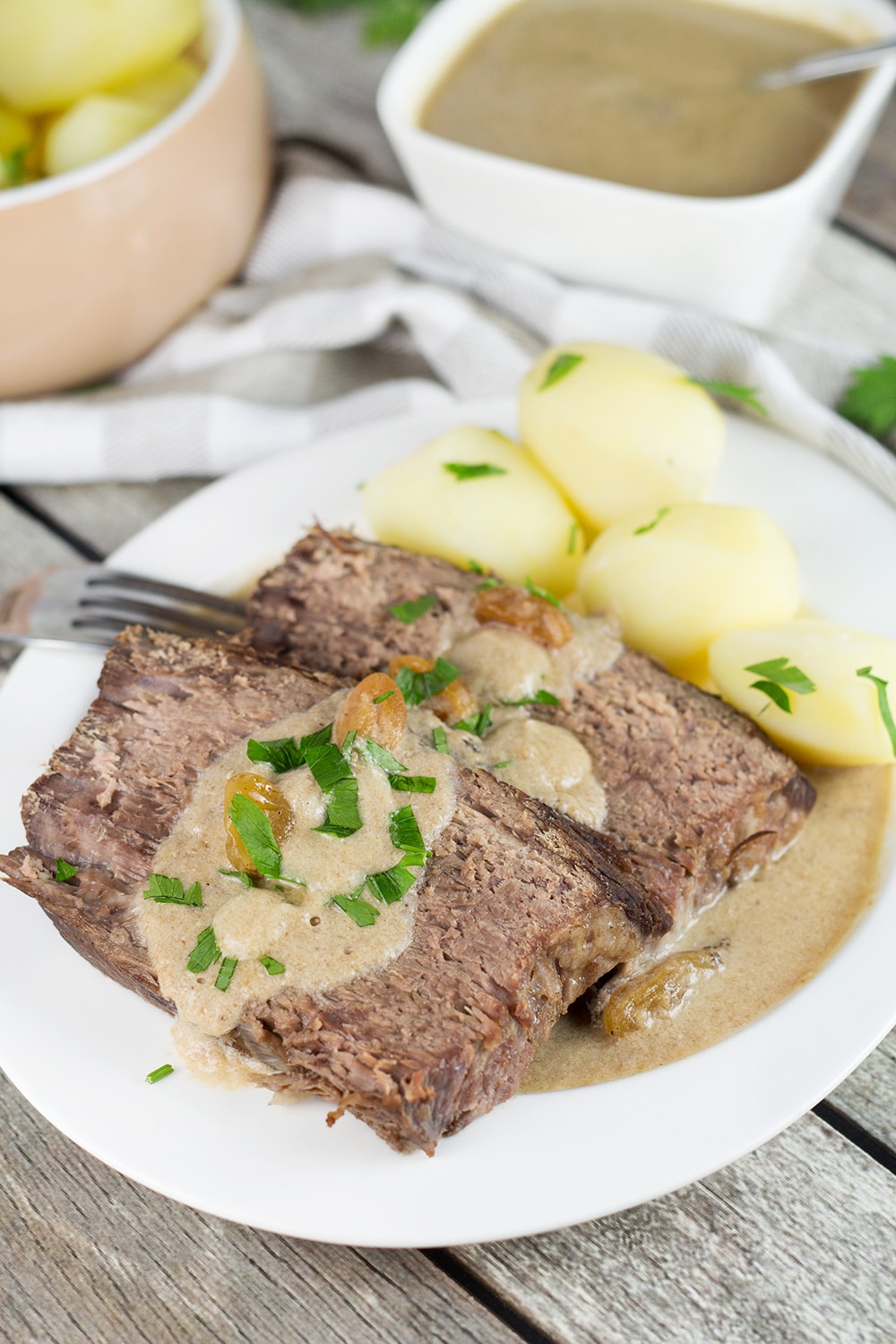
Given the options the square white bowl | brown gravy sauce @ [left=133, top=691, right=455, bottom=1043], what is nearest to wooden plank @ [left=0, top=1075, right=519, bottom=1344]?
brown gravy sauce @ [left=133, top=691, right=455, bottom=1043]

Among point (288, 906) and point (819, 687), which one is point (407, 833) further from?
point (819, 687)

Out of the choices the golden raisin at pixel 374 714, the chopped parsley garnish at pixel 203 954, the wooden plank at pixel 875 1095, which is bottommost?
the wooden plank at pixel 875 1095

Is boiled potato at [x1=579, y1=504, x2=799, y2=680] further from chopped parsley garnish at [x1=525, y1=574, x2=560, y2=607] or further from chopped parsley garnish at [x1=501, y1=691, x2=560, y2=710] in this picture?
chopped parsley garnish at [x1=501, y1=691, x2=560, y2=710]

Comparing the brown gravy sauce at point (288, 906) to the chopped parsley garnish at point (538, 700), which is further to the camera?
the chopped parsley garnish at point (538, 700)

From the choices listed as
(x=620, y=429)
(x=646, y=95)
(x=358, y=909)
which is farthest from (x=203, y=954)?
(x=646, y=95)

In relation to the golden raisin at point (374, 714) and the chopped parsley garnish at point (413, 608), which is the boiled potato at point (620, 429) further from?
the golden raisin at point (374, 714)

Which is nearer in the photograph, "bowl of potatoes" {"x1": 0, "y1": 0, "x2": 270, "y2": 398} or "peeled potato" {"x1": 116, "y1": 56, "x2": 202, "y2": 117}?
"bowl of potatoes" {"x1": 0, "y1": 0, "x2": 270, "y2": 398}

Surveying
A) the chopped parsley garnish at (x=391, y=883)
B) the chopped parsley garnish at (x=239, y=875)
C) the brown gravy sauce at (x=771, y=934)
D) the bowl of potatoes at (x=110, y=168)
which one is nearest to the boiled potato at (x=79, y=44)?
the bowl of potatoes at (x=110, y=168)
